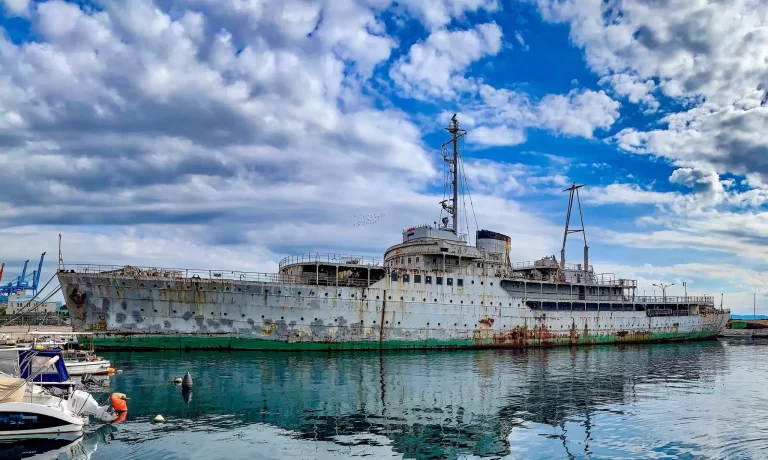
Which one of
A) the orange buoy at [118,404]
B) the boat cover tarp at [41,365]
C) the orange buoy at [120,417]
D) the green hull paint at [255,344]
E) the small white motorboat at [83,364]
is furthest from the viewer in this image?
the green hull paint at [255,344]

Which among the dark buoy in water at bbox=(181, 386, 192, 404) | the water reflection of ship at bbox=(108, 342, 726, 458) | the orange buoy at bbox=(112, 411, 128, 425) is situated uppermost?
the orange buoy at bbox=(112, 411, 128, 425)

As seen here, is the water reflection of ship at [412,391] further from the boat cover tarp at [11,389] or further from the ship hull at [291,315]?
the boat cover tarp at [11,389]

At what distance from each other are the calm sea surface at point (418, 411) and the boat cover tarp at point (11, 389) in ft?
5.53

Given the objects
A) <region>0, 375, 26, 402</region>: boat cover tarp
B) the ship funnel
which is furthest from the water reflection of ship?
the ship funnel

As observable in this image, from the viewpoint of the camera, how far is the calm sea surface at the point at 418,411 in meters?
15.4

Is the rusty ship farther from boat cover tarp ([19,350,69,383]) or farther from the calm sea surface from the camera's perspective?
boat cover tarp ([19,350,69,383])

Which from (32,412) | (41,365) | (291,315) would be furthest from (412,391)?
(291,315)

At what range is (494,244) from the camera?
52.6 metres

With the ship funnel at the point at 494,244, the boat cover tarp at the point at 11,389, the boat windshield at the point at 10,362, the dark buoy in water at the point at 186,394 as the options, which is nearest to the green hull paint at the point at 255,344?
the ship funnel at the point at 494,244

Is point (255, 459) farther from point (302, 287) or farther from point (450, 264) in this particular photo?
point (450, 264)

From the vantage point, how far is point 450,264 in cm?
4644

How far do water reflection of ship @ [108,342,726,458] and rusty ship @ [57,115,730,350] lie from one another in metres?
2.49

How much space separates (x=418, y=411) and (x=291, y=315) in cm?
2093

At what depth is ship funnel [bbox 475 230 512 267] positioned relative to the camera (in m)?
51.8
